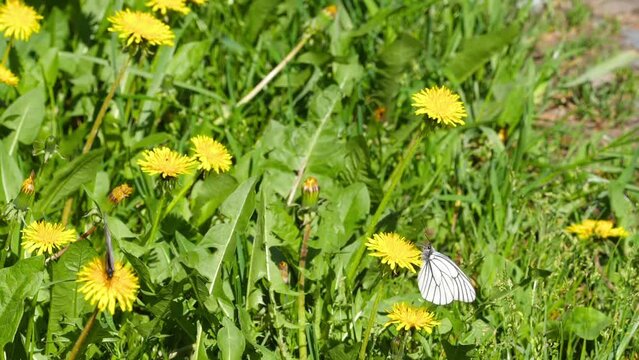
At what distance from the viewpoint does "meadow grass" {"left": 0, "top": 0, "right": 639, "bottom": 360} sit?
2385 mm

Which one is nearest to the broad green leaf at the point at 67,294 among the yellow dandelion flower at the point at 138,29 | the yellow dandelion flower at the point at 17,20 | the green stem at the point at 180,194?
the green stem at the point at 180,194

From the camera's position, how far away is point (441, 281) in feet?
7.58

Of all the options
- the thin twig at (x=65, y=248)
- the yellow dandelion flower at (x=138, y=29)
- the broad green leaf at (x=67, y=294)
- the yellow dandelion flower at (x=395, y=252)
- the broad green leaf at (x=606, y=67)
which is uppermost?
the broad green leaf at (x=606, y=67)

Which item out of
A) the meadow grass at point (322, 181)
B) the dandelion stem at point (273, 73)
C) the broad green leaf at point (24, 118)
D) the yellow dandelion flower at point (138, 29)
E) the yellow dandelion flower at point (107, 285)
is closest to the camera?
the yellow dandelion flower at point (107, 285)

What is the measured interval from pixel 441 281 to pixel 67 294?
3.04 ft

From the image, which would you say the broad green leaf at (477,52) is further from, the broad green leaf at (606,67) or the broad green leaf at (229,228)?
the broad green leaf at (229,228)

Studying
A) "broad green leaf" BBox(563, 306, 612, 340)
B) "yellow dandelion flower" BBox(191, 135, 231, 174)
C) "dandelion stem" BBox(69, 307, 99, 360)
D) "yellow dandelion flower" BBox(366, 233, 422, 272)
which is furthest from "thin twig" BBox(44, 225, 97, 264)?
"broad green leaf" BBox(563, 306, 612, 340)

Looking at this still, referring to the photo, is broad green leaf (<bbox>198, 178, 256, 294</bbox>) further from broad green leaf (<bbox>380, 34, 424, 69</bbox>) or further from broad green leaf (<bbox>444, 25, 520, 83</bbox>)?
broad green leaf (<bbox>444, 25, 520, 83</bbox>)

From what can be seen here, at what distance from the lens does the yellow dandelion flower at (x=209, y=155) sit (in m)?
2.51

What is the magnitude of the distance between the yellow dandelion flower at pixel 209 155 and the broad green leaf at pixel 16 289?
53 cm

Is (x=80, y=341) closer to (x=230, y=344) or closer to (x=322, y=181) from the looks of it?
(x=230, y=344)

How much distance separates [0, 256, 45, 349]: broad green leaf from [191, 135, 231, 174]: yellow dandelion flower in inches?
20.7

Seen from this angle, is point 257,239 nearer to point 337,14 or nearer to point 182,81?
point 182,81

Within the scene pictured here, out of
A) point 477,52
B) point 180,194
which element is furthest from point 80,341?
point 477,52
